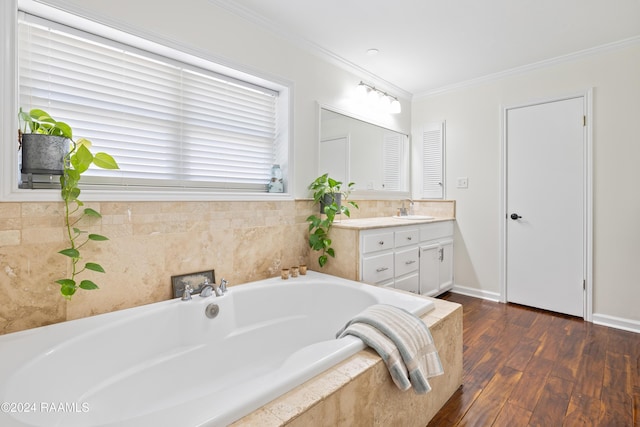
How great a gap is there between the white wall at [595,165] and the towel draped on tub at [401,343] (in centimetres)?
224

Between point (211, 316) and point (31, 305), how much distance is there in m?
0.77

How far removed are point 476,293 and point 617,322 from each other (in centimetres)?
108

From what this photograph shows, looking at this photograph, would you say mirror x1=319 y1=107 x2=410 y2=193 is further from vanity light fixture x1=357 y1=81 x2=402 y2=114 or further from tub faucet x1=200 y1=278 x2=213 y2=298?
tub faucet x1=200 y1=278 x2=213 y2=298

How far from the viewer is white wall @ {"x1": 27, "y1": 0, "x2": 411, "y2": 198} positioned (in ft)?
5.41

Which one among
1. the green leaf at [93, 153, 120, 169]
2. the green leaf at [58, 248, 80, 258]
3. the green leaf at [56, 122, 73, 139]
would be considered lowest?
the green leaf at [58, 248, 80, 258]

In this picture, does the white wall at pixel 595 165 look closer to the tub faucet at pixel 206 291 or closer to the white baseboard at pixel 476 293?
the white baseboard at pixel 476 293

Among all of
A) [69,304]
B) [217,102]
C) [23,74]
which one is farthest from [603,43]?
[69,304]

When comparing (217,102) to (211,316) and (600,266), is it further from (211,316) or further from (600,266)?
(600,266)

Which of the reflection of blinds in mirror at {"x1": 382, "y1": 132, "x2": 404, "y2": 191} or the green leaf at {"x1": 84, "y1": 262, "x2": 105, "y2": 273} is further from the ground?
the reflection of blinds in mirror at {"x1": 382, "y1": 132, "x2": 404, "y2": 191}

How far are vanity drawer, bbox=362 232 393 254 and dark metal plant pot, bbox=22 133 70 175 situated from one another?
1.78 m

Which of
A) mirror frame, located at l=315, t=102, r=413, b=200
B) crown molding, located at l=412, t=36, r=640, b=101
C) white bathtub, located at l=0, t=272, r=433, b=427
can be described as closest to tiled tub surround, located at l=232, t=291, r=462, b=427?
white bathtub, located at l=0, t=272, r=433, b=427

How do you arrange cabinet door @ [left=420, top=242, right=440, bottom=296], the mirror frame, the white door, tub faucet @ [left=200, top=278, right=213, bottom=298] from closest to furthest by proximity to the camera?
tub faucet @ [left=200, top=278, right=213, bottom=298] → the mirror frame → the white door → cabinet door @ [left=420, top=242, right=440, bottom=296]

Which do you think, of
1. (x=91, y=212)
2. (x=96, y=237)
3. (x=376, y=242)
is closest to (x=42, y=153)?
(x=91, y=212)

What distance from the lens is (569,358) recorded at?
205 cm
